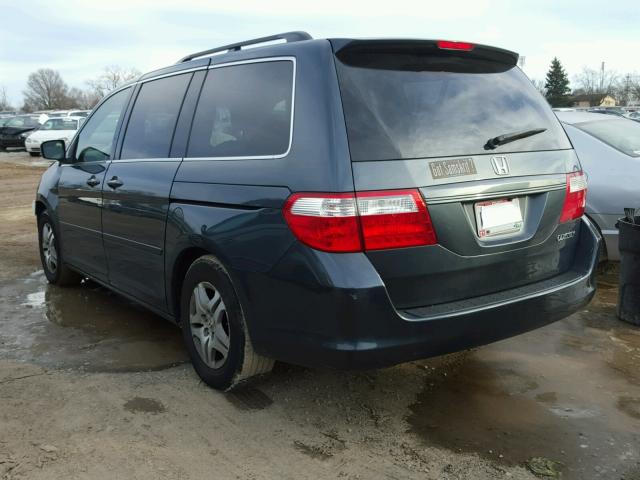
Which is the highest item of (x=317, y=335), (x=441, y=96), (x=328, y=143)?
(x=441, y=96)

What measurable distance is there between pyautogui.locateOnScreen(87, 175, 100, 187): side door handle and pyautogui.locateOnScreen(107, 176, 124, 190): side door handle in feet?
0.81

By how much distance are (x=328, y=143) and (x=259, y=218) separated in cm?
50

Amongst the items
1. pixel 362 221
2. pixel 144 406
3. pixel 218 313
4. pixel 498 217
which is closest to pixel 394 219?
pixel 362 221

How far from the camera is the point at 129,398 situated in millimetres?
3455

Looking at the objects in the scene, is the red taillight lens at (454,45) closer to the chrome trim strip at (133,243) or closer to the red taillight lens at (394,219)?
the red taillight lens at (394,219)

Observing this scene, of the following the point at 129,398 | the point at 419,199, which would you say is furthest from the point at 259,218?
the point at 129,398

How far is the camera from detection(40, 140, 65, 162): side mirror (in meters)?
5.18

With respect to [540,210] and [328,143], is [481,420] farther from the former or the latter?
Answer: [328,143]

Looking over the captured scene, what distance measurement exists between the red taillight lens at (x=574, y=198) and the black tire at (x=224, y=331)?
68.6 inches

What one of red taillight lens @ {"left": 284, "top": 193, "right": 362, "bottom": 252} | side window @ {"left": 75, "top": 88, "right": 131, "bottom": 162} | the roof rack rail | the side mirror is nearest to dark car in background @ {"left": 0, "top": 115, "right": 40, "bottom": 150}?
the side mirror

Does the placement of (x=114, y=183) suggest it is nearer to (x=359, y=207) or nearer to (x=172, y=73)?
(x=172, y=73)

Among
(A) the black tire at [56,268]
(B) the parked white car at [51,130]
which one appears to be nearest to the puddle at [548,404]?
(A) the black tire at [56,268]

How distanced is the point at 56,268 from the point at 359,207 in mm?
4035

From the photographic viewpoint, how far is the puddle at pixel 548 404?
288 centimetres
